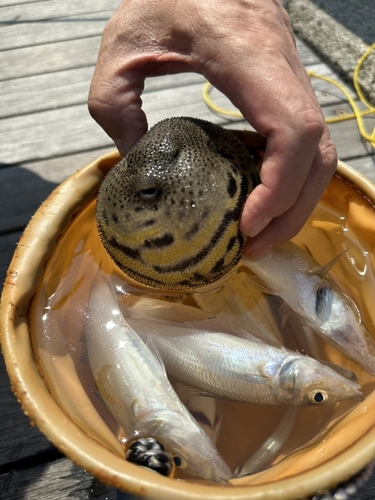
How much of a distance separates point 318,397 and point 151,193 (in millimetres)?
575

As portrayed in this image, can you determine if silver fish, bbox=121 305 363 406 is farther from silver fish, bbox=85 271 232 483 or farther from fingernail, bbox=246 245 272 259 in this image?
fingernail, bbox=246 245 272 259

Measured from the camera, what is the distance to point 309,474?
0.77 meters

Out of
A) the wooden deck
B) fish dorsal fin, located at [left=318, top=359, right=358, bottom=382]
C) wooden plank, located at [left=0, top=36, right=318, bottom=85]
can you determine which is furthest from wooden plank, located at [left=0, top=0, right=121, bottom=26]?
fish dorsal fin, located at [left=318, top=359, right=358, bottom=382]

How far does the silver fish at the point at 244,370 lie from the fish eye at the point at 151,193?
15.7 inches

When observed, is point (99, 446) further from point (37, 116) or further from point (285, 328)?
point (37, 116)

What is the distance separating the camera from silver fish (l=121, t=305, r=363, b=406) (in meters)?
1.08

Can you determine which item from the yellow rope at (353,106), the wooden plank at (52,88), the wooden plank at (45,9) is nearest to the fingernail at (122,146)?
the yellow rope at (353,106)

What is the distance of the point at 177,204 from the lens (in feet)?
3.17

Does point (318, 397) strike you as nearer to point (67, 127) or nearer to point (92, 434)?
point (92, 434)

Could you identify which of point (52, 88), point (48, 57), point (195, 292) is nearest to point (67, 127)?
point (52, 88)

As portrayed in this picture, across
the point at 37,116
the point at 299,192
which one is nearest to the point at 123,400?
the point at 299,192

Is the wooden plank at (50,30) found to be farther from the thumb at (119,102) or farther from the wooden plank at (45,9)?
the thumb at (119,102)

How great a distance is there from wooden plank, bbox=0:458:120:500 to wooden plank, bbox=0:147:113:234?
813 mm

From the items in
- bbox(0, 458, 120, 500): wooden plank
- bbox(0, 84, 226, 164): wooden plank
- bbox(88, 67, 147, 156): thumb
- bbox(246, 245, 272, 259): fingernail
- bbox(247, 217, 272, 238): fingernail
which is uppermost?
bbox(88, 67, 147, 156): thumb
